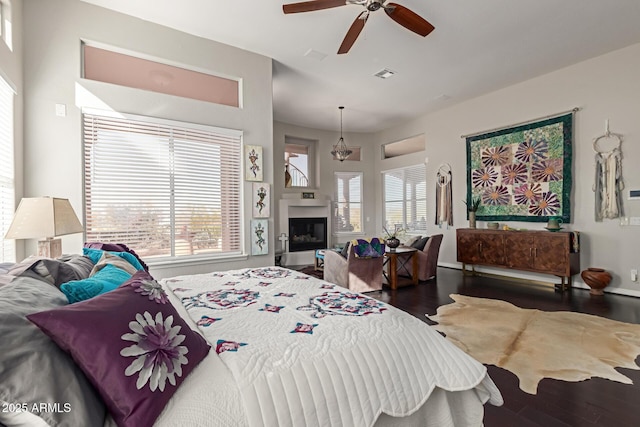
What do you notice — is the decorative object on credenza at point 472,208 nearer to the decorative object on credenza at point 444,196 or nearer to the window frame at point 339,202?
the decorative object on credenza at point 444,196

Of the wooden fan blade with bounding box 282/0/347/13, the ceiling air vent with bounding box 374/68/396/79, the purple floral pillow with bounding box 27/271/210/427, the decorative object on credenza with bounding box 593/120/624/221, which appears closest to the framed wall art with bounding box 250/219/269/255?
the wooden fan blade with bounding box 282/0/347/13

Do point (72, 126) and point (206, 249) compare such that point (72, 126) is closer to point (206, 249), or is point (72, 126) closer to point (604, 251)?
point (206, 249)

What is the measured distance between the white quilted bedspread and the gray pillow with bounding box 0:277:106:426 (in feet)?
1.33

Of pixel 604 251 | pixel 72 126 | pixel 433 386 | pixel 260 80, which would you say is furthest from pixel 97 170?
pixel 604 251

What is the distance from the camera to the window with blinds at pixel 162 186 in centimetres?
335

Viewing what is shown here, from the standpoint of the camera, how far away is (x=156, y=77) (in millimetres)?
3676

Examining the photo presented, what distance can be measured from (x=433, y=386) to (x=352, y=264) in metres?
3.22

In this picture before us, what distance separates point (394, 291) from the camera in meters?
4.62

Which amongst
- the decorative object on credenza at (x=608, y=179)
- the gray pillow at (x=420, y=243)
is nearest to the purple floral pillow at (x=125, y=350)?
the gray pillow at (x=420, y=243)

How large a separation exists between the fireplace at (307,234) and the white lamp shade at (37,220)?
543 cm

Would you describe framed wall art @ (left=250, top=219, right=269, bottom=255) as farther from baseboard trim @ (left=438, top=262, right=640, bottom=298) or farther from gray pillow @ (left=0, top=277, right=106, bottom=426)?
baseboard trim @ (left=438, top=262, right=640, bottom=298)

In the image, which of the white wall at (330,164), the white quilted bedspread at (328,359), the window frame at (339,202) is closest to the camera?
the white quilted bedspread at (328,359)

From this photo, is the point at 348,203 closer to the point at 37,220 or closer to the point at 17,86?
the point at 17,86

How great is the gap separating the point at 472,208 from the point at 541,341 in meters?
3.65
